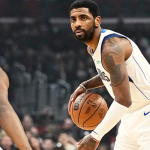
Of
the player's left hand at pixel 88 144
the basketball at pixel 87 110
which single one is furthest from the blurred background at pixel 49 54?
the player's left hand at pixel 88 144

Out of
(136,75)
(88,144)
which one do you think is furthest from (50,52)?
(88,144)

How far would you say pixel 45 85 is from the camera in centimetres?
946

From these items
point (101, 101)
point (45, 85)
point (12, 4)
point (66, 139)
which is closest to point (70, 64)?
point (45, 85)

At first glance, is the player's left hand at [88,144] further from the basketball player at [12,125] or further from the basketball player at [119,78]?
the basketball player at [12,125]

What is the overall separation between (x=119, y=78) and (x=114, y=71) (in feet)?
0.23

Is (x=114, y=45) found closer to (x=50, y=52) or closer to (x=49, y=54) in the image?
(x=49, y=54)

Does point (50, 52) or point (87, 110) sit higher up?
point (87, 110)

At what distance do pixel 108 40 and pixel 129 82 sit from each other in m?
0.42

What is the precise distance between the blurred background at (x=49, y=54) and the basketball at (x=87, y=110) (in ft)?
14.0

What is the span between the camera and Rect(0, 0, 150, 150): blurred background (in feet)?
30.4

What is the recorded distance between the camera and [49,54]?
470 inches

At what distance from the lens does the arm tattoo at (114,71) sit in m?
2.67

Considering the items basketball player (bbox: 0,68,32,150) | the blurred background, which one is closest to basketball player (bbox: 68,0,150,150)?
basketball player (bbox: 0,68,32,150)

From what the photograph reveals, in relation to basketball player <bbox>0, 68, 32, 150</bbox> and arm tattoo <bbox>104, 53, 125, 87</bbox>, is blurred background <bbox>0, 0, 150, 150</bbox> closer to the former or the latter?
arm tattoo <bbox>104, 53, 125, 87</bbox>
